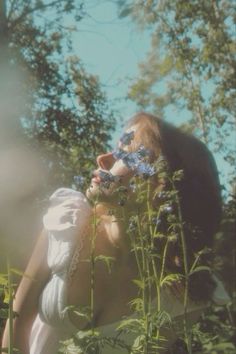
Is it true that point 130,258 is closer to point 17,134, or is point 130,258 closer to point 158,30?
point 17,134

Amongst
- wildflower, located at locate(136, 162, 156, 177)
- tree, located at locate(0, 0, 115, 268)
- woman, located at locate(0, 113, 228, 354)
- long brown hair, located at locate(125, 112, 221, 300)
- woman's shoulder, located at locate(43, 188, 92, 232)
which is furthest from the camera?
tree, located at locate(0, 0, 115, 268)

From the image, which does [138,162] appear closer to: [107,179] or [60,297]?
[107,179]

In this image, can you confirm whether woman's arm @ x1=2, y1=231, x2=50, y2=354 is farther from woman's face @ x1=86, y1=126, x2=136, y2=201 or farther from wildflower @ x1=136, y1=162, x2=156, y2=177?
wildflower @ x1=136, y1=162, x2=156, y2=177

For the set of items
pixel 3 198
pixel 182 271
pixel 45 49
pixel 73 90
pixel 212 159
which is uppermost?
pixel 45 49

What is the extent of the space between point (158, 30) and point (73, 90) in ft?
21.9

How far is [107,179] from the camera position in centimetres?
182

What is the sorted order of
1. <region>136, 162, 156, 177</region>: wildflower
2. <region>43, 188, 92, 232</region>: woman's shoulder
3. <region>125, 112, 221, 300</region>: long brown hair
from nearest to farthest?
<region>136, 162, 156, 177</region>: wildflower, <region>43, 188, 92, 232</region>: woman's shoulder, <region>125, 112, 221, 300</region>: long brown hair

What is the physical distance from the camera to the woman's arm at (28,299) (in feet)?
6.63

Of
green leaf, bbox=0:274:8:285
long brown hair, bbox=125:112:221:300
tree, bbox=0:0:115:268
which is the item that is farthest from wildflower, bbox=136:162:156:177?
tree, bbox=0:0:115:268

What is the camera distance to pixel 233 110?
2077 cm

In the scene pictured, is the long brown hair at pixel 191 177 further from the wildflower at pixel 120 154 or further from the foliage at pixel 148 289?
the wildflower at pixel 120 154

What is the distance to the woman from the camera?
199cm

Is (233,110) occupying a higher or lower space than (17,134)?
higher

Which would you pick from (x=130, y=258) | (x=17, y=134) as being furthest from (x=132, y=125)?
(x=17, y=134)
